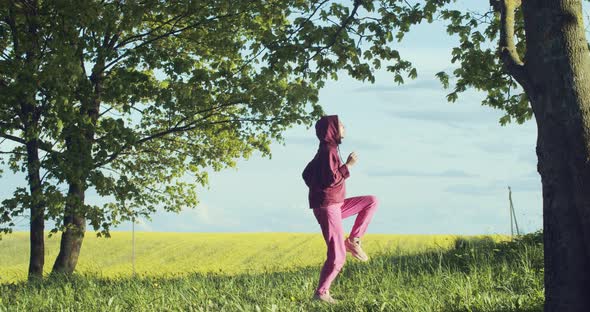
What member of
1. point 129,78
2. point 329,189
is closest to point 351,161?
point 329,189

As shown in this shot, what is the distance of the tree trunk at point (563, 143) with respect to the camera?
7.23m

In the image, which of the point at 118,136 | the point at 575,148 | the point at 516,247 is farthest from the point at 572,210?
the point at 118,136

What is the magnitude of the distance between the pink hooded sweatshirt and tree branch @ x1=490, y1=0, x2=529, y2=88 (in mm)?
2310

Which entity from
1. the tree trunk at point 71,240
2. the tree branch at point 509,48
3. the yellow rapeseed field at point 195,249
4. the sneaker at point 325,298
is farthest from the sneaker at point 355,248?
the yellow rapeseed field at point 195,249

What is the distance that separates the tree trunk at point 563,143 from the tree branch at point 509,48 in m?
0.14

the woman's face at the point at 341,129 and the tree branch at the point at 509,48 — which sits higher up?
the tree branch at the point at 509,48

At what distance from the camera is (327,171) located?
28.5 ft

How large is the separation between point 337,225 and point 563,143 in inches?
119

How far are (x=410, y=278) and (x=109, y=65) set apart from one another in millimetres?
11368

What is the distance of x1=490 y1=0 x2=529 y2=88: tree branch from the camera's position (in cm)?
808

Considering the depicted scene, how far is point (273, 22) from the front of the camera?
739 inches

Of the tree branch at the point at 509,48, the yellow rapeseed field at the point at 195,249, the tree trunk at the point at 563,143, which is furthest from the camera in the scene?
the yellow rapeseed field at the point at 195,249

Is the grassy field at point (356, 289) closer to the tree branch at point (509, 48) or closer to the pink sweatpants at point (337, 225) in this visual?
the pink sweatpants at point (337, 225)

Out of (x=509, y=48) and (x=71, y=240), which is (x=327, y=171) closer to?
(x=509, y=48)
